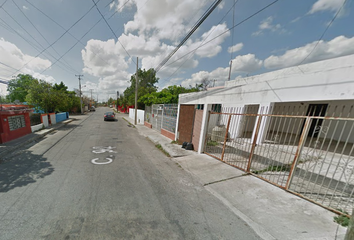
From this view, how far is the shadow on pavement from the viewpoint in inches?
130

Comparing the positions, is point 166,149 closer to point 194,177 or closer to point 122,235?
point 194,177

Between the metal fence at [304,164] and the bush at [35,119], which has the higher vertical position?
the metal fence at [304,164]

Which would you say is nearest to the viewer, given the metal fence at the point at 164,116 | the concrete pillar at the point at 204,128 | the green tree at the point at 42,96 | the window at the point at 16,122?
the concrete pillar at the point at 204,128

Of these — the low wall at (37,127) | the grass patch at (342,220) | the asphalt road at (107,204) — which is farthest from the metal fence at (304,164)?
the low wall at (37,127)

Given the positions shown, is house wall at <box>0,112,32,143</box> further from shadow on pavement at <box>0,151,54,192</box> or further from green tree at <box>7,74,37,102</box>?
green tree at <box>7,74,37,102</box>

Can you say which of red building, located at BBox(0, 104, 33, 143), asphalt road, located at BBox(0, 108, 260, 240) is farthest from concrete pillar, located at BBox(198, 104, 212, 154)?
red building, located at BBox(0, 104, 33, 143)

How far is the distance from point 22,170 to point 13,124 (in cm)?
592

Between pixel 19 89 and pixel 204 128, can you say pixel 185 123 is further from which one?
pixel 19 89

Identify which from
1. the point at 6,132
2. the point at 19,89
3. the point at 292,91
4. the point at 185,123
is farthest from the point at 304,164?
the point at 19,89

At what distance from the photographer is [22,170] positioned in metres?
3.97

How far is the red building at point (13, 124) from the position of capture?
22.0 feet

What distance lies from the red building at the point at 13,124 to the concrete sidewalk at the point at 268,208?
9947mm

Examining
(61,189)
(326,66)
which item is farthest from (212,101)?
(61,189)

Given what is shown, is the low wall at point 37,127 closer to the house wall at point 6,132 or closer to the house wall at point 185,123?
the house wall at point 6,132
